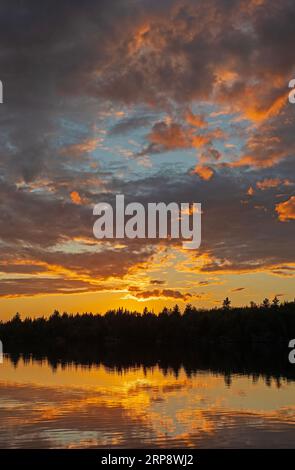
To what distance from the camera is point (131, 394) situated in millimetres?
58094

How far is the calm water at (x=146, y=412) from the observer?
1325 inches

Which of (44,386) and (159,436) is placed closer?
(159,436)

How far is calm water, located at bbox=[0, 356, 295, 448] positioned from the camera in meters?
33.7

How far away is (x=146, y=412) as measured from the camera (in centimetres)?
4484

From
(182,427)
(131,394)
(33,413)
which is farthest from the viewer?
(131,394)

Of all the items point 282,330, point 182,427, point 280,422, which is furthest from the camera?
point 282,330
